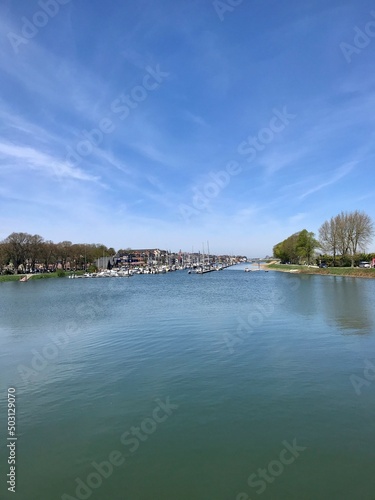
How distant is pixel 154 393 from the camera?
40.9 feet

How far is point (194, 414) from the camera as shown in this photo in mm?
10781

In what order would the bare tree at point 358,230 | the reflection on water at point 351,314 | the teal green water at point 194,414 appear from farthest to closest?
the bare tree at point 358,230 < the reflection on water at point 351,314 < the teal green water at point 194,414

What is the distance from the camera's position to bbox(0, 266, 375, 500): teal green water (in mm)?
7664

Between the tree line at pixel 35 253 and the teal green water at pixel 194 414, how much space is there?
88244 mm

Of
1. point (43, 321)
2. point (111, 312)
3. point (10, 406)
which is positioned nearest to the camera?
point (10, 406)

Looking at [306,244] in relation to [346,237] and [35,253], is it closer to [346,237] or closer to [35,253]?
[346,237]

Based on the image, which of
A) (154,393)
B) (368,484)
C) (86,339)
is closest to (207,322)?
(86,339)

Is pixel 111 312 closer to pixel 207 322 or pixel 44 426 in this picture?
pixel 207 322

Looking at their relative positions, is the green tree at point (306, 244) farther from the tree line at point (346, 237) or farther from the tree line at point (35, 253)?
the tree line at point (35, 253)

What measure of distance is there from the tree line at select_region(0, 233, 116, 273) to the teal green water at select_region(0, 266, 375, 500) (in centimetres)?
8824

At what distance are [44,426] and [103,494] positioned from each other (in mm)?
3867

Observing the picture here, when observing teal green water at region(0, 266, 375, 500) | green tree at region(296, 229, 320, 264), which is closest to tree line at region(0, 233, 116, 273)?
green tree at region(296, 229, 320, 264)

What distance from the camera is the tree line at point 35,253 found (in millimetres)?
100500

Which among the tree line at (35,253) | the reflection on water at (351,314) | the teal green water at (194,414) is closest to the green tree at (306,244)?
the reflection on water at (351,314)
